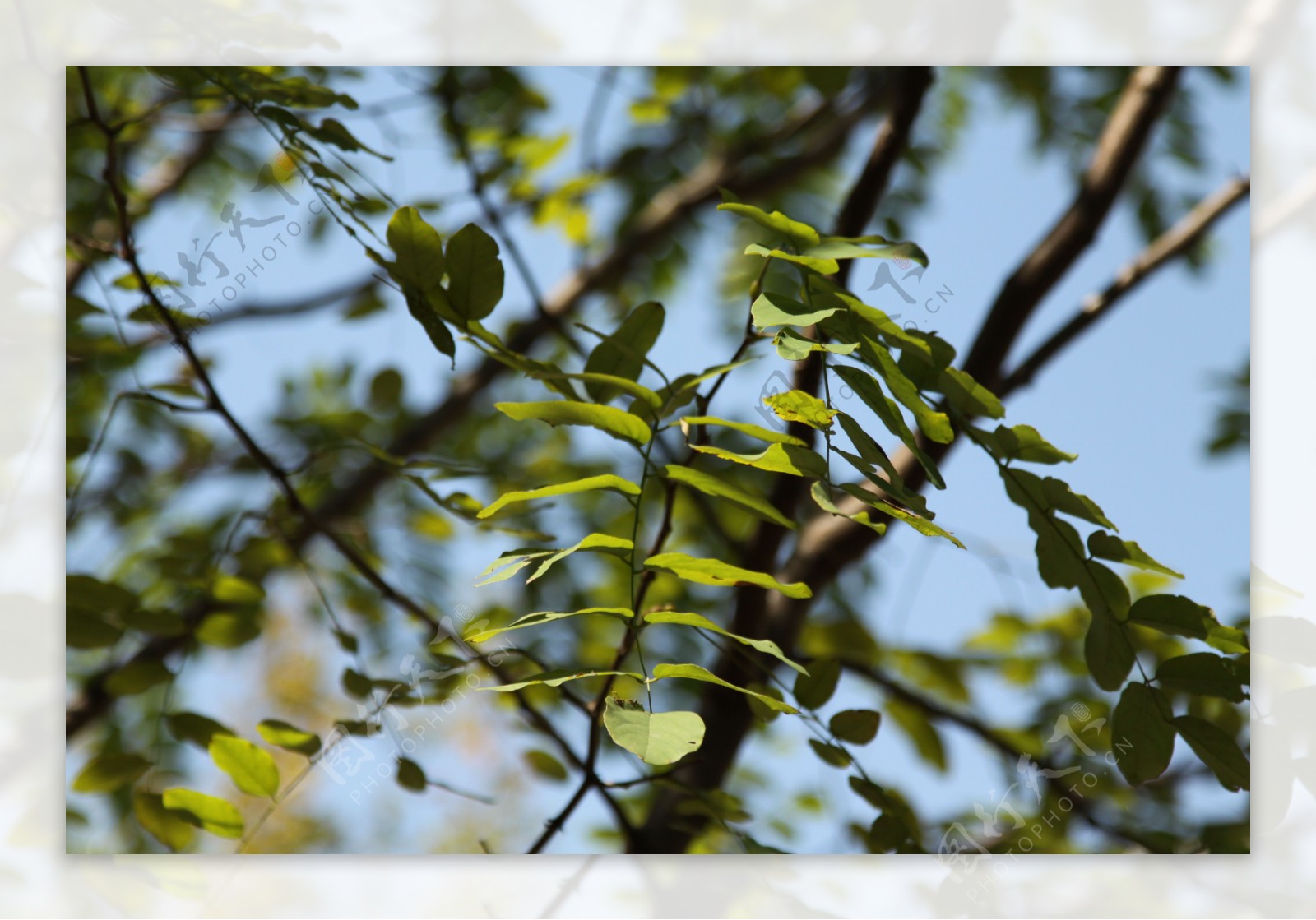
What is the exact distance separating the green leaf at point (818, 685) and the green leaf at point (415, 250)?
367mm

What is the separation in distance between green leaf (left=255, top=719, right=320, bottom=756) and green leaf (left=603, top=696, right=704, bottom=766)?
40 cm

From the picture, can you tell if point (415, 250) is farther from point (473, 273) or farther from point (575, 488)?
point (575, 488)

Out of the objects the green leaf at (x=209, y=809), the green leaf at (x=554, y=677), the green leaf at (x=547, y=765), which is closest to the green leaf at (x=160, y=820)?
the green leaf at (x=209, y=809)

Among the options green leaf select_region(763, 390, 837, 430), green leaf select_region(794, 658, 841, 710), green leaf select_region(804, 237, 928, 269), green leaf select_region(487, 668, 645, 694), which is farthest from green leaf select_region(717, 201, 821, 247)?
green leaf select_region(794, 658, 841, 710)

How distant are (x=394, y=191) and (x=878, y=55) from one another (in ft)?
1.67

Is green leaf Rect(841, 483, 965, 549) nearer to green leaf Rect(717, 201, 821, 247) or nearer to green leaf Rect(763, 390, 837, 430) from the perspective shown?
green leaf Rect(763, 390, 837, 430)

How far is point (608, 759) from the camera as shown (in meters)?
1.09

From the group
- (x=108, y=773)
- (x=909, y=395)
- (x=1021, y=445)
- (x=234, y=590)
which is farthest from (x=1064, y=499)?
(x=108, y=773)

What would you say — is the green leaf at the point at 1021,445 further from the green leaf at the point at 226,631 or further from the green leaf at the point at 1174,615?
the green leaf at the point at 226,631

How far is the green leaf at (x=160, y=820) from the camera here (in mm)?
746

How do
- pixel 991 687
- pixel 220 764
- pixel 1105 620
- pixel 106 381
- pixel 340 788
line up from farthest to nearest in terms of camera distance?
pixel 106 381, pixel 991 687, pixel 340 788, pixel 220 764, pixel 1105 620

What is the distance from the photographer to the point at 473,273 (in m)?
0.56
